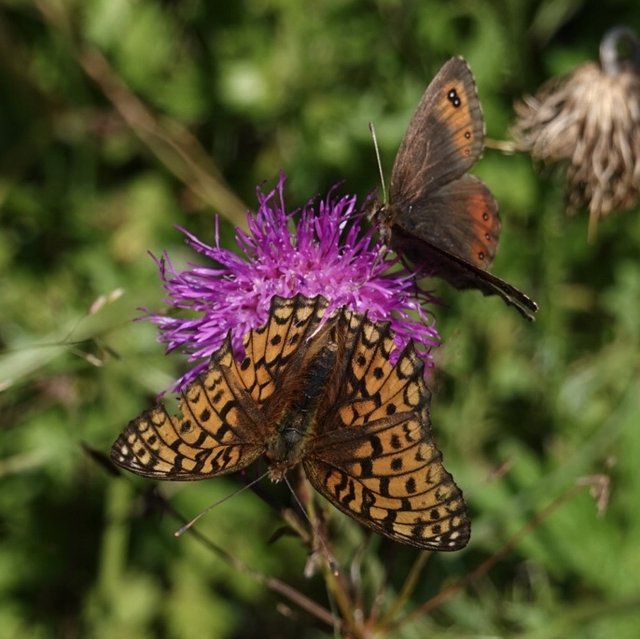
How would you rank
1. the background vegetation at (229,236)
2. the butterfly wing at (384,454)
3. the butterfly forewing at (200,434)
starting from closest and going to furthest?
the butterfly wing at (384,454) < the butterfly forewing at (200,434) < the background vegetation at (229,236)

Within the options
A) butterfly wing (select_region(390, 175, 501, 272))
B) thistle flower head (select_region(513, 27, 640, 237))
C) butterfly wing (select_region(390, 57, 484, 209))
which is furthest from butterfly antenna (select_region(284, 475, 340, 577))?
thistle flower head (select_region(513, 27, 640, 237))

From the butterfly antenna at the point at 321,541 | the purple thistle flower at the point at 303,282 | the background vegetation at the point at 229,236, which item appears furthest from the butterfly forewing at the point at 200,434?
the background vegetation at the point at 229,236

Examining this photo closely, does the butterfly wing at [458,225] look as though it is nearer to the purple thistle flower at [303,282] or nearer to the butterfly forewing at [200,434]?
the purple thistle flower at [303,282]

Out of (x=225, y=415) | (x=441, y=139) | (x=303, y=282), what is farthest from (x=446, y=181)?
(x=225, y=415)

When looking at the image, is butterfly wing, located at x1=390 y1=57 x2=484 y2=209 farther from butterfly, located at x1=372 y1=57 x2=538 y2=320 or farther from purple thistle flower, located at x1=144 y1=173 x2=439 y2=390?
purple thistle flower, located at x1=144 y1=173 x2=439 y2=390

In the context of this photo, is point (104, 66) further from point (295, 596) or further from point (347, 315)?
point (295, 596)

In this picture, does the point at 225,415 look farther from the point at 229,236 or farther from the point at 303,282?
the point at 229,236
